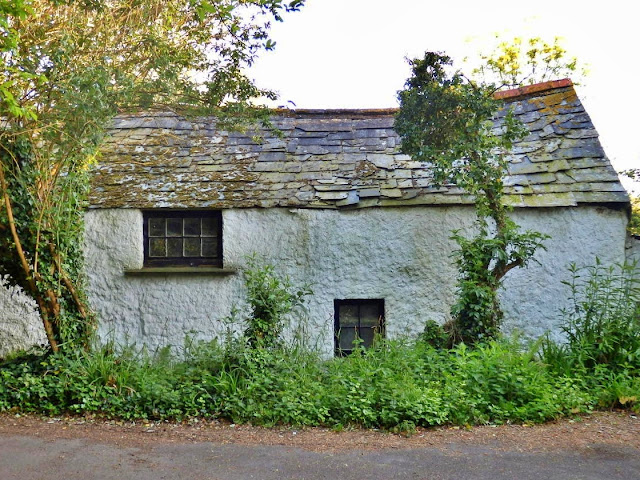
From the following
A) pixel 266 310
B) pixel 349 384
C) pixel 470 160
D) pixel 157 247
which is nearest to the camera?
pixel 349 384

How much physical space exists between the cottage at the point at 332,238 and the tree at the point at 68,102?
1761 millimetres

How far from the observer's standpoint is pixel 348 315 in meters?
9.15

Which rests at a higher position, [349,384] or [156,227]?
[156,227]

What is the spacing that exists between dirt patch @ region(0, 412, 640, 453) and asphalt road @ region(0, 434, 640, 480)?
4.5 inches

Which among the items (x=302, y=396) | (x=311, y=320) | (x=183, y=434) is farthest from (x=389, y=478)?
(x=311, y=320)

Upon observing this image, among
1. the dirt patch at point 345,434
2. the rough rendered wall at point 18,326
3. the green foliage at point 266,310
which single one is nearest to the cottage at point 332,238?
the rough rendered wall at point 18,326

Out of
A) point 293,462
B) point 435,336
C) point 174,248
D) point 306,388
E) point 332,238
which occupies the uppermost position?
point 332,238

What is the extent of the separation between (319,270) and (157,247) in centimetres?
259

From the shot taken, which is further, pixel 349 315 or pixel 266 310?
pixel 349 315

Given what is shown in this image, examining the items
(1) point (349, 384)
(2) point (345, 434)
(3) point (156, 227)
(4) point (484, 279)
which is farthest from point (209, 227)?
(2) point (345, 434)

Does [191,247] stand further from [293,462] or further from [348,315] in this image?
[293,462]

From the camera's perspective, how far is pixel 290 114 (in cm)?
1131

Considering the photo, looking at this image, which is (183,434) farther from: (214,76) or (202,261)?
(214,76)

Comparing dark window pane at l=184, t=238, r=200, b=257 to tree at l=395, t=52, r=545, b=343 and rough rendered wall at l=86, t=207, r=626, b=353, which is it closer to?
rough rendered wall at l=86, t=207, r=626, b=353
